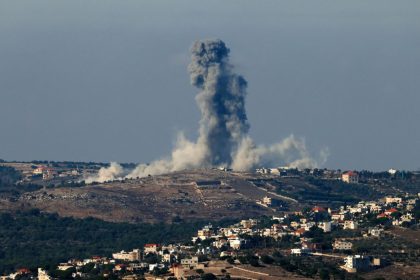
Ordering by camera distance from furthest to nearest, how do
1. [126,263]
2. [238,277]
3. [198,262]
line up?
[126,263]
[198,262]
[238,277]

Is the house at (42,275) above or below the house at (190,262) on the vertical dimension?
below

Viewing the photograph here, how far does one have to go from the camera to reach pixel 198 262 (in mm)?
185875

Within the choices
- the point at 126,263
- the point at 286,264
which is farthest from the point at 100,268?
the point at 286,264

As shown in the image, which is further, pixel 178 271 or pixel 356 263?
pixel 356 263

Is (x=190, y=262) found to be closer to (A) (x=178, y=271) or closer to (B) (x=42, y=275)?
(A) (x=178, y=271)

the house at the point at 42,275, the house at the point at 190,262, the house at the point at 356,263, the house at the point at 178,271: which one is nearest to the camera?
the house at the point at 178,271

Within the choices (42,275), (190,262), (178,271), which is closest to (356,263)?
(190,262)

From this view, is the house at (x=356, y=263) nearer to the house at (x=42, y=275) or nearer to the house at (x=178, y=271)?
the house at (x=178, y=271)

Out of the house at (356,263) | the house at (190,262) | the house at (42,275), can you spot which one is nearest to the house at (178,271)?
the house at (190,262)

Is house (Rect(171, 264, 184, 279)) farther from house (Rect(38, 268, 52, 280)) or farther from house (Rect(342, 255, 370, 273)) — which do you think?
house (Rect(342, 255, 370, 273))

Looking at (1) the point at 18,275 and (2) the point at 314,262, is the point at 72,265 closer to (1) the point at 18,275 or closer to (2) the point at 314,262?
(1) the point at 18,275

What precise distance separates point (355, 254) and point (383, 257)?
14.2 ft

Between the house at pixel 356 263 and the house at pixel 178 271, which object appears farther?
the house at pixel 356 263

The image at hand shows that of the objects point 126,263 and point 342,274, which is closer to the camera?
point 342,274
